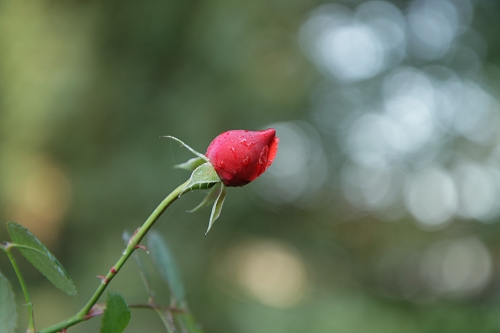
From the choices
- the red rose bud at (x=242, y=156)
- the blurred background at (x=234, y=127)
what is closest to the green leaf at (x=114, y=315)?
the red rose bud at (x=242, y=156)

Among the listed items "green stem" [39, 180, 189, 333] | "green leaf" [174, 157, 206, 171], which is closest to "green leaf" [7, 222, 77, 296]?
"green stem" [39, 180, 189, 333]

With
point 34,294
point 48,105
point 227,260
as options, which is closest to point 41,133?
point 48,105

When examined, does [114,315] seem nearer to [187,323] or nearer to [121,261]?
[121,261]

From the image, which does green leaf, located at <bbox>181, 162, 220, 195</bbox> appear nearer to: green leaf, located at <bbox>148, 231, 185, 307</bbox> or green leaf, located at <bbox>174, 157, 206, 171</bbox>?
green leaf, located at <bbox>174, 157, 206, 171</bbox>

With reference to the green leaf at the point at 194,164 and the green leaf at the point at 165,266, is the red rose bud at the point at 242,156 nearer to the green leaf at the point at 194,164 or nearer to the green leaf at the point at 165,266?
the green leaf at the point at 194,164

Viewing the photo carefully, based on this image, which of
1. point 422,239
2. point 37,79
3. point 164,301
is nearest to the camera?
point 164,301

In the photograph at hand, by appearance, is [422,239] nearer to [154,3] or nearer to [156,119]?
[156,119]

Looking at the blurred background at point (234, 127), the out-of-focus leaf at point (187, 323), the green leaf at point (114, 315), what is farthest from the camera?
the blurred background at point (234, 127)
